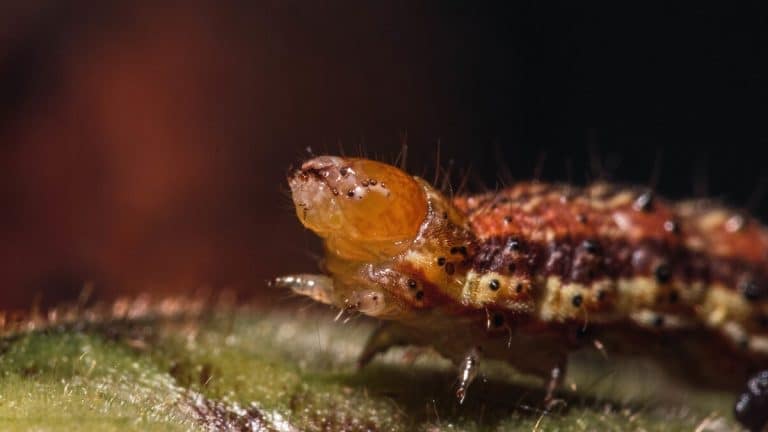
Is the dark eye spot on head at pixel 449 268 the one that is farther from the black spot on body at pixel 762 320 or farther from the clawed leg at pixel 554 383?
the black spot on body at pixel 762 320

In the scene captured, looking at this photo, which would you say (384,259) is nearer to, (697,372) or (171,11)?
(697,372)

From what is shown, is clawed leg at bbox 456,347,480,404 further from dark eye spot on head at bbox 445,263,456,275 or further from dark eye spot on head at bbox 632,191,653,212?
dark eye spot on head at bbox 632,191,653,212

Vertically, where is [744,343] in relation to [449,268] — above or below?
below

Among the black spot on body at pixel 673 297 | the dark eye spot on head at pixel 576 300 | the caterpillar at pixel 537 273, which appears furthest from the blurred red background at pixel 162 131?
the dark eye spot on head at pixel 576 300

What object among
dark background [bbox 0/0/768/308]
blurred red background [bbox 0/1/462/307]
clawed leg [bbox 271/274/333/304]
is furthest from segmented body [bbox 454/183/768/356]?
blurred red background [bbox 0/1/462/307]

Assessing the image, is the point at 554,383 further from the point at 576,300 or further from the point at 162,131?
the point at 162,131

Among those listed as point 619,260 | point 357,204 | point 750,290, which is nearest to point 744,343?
point 750,290

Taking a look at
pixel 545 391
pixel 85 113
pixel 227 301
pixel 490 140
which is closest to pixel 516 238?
pixel 545 391
